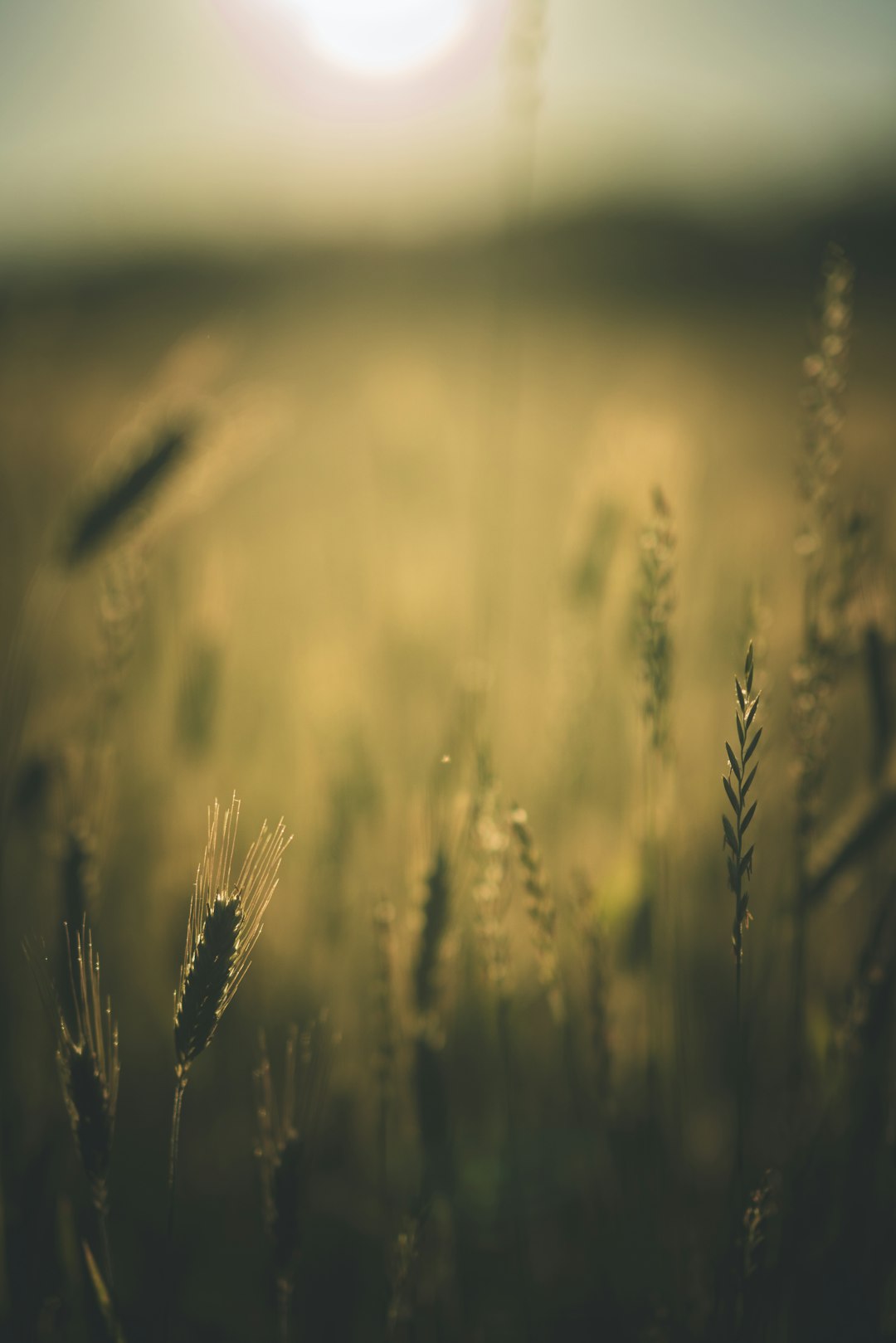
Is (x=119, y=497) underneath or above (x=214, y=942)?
above

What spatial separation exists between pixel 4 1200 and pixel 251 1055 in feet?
1.19

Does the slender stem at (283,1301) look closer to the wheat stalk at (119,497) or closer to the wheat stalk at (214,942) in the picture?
the wheat stalk at (214,942)

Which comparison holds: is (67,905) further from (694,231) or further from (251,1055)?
(694,231)

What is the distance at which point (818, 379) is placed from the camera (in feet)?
1.87

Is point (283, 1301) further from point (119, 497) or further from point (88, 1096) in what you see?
point (119, 497)

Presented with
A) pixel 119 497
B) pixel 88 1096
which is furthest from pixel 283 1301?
pixel 119 497

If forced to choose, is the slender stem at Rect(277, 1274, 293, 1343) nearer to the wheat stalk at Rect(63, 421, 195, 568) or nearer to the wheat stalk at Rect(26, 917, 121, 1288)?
the wheat stalk at Rect(26, 917, 121, 1288)

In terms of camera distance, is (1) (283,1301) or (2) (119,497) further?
(2) (119,497)

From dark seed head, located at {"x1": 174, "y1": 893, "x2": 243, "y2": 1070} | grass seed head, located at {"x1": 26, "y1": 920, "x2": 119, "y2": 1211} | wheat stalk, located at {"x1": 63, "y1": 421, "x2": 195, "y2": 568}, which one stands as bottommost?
grass seed head, located at {"x1": 26, "y1": 920, "x2": 119, "y2": 1211}

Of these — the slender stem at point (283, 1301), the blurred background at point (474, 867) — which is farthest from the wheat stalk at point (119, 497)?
the slender stem at point (283, 1301)

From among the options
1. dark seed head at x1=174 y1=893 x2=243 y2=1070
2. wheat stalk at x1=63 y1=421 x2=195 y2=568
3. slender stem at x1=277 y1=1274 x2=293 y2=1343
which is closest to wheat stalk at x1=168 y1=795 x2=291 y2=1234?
dark seed head at x1=174 y1=893 x2=243 y2=1070

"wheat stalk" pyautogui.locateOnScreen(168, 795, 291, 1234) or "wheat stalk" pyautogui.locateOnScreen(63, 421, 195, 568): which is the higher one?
"wheat stalk" pyautogui.locateOnScreen(63, 421, 195, 568)

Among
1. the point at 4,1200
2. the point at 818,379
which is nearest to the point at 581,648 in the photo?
the point at 818,379

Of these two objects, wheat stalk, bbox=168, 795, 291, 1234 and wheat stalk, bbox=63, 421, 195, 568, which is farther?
wheat stalk, bbox=63, 421, 195, 568
